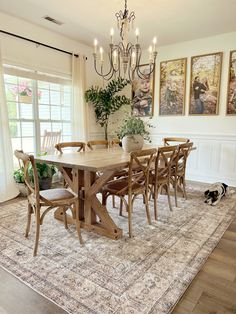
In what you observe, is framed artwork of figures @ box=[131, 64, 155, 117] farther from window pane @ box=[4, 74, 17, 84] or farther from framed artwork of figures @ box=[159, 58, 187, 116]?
window pane @ box=[4, 74, 17, 84]

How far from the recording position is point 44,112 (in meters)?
4.16

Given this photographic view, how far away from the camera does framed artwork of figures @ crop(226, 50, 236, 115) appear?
13.3 feet

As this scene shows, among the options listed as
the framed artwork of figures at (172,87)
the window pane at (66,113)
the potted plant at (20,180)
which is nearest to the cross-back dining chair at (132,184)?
the potted plant at (20,180)

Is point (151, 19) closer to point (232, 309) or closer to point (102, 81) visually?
point (102, 81)

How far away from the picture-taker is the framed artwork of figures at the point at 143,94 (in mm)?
5004

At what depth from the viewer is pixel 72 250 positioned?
2090 millimetres

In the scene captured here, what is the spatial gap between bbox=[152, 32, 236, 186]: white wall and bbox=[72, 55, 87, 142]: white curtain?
1.58 metres

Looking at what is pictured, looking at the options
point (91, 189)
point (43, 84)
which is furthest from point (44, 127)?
point (91, 189)

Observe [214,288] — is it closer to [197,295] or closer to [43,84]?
[197,295]

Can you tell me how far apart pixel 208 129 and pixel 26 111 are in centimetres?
335

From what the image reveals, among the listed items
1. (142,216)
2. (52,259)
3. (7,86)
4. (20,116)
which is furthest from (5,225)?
(7,86)

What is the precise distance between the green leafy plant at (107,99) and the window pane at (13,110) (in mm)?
1469

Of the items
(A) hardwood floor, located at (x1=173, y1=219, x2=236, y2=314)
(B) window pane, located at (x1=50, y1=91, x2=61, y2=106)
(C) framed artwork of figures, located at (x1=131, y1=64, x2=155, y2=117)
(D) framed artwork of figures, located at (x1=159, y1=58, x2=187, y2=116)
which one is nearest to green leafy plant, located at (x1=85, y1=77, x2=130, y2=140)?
(C) framed artwork of figures, located at (x1=131, y1=64, x2=155, y2=117)

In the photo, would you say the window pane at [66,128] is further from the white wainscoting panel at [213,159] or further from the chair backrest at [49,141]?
the white wainscoting panel at [213,159]
